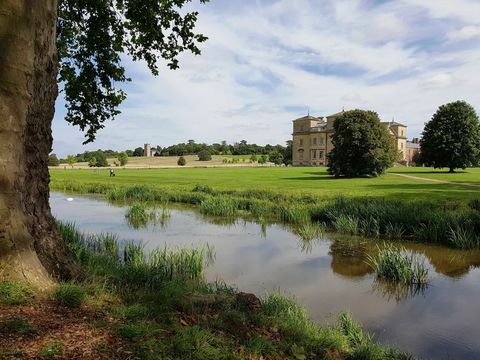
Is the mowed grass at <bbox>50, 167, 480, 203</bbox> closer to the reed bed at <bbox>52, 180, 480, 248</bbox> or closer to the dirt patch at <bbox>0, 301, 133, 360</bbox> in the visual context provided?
the reed bed at <bbox>52, 180, 480, 248</bbox>

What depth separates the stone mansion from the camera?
292ft

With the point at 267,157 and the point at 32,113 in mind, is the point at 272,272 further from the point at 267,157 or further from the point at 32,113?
the point at 267,157

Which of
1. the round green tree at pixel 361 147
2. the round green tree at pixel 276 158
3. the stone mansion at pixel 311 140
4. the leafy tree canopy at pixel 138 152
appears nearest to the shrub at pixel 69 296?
the round green tree at pixel 361 147

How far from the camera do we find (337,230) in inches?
626

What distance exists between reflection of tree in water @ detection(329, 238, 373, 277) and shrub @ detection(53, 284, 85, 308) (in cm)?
751

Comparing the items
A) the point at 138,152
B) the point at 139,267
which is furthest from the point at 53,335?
the point at 138,152

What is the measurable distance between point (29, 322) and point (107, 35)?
329 inches

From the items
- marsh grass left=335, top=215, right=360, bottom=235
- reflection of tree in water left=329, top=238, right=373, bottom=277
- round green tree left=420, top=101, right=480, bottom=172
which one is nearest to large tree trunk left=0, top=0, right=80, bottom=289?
reflection of tree in water left=329, top=238, right=373, bottom=277

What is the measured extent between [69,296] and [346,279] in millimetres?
7256

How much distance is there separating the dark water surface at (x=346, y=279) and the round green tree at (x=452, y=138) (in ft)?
115

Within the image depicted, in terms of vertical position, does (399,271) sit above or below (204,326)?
below

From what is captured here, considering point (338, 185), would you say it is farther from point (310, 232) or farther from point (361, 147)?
point (361, 147)

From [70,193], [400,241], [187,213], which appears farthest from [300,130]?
[400,241]

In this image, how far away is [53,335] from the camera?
12.5 feet
